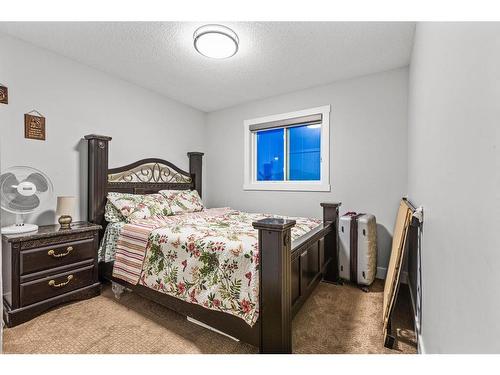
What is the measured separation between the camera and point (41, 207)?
2.36 meters

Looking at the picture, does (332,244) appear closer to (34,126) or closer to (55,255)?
(55,255)

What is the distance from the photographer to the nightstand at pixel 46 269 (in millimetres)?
1874

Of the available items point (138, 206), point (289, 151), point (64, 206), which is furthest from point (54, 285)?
point (289, 151)

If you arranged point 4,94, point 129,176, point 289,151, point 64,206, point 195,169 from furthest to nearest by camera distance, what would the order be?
point 195,169, point 289,151, point 129,176, point 64,206, point 4,94

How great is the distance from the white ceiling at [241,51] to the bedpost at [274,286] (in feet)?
5.64

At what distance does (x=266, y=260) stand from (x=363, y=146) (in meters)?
2.17

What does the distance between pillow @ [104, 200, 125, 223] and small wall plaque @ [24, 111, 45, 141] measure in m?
0.91

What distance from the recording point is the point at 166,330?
1814 millimetres

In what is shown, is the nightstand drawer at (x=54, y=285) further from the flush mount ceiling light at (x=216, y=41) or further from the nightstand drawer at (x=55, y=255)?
the flush mount ceiling light at (x=216, y=41)

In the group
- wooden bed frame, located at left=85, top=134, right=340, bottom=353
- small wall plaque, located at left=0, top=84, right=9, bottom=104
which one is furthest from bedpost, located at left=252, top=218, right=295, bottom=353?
small wall plaque, located at left=0, top=84, right=9, bottom=104

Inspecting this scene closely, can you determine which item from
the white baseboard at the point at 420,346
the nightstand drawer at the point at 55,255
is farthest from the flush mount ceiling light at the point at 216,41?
the white baseboard at the point at 420,346
